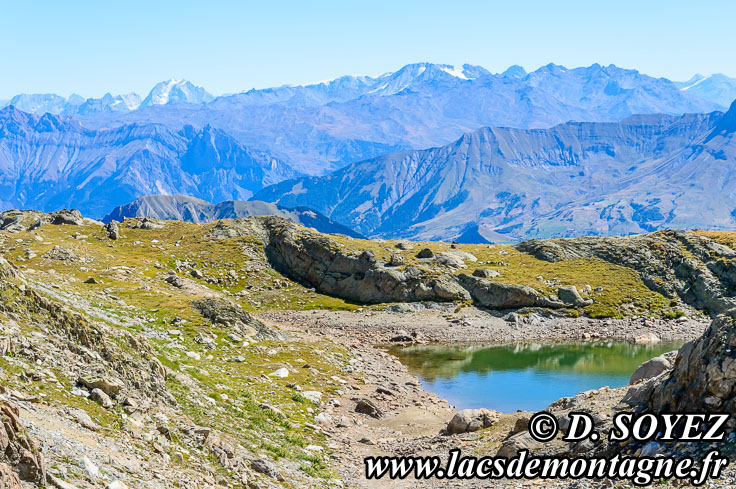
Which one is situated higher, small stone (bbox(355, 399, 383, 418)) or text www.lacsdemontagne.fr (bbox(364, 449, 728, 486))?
text www.lacsdemontagne.fr (bbox(364, 449, 728, 486))

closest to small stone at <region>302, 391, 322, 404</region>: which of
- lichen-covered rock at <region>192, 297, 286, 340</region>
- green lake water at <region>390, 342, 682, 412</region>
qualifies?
lichen-covered rock at <region>192, 297, 286, 340</region>

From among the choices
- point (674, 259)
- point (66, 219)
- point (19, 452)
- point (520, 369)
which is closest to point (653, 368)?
point (19, 452)

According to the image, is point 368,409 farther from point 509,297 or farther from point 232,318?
point 509,297

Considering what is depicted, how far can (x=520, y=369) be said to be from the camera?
85625 millimetres

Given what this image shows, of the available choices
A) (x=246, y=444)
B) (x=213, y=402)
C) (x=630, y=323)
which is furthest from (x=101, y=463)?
(x=630, y=323)

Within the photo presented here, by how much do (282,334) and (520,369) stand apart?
3277 centimetres

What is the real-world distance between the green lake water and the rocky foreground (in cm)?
461

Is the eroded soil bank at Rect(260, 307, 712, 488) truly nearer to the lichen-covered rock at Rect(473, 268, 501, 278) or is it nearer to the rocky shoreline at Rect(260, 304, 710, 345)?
the rocky shoreline at Rect(260, 304, 710, 345)

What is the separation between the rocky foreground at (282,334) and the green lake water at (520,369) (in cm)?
461

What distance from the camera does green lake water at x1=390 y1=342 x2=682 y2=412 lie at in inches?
2771

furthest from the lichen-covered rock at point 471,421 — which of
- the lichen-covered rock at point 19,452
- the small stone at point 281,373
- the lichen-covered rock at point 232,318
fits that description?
the lichen-covered rock at point 19,452

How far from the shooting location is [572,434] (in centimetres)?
3234

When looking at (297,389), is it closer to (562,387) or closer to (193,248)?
(562,387)

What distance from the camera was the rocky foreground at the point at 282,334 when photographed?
82.8 ft
